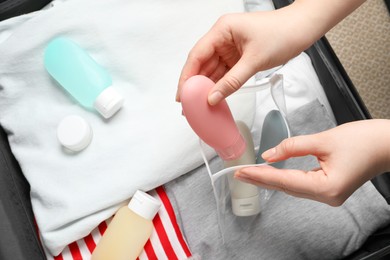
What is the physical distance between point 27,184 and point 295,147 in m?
0.49

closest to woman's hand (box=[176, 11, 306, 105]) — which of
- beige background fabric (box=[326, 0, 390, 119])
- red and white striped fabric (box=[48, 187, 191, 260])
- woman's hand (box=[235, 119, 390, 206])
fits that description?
woman's hand (box=[235, 119, 390, 206])

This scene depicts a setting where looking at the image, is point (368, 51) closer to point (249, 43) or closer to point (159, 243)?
point (249, 43)

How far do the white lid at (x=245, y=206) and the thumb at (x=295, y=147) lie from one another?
5.7 inches

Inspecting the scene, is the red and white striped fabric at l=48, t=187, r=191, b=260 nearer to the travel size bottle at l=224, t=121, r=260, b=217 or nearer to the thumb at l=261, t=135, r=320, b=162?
the travel size bottle at l=224, t=121, r=260, b=217

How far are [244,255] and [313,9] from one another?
41 centimetres

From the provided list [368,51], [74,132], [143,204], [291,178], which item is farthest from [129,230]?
[368,51]

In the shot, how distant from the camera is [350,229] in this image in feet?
2.20

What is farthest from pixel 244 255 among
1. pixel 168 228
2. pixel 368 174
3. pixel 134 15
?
pixel 134 15

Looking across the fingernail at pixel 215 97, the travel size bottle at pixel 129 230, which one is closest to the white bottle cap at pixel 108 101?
the travel size bottle at pixel 129 230

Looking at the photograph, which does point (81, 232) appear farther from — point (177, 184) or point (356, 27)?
point (356, 27)

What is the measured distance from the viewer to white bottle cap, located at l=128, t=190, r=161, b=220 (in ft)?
2.17

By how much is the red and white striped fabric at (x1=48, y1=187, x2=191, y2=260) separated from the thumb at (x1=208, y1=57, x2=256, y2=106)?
296 millimetres

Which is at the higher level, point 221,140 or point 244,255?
point 221,140

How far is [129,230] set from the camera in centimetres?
67
